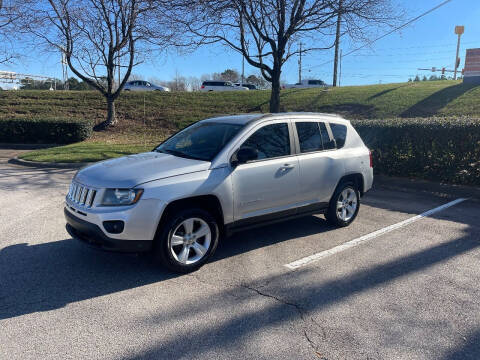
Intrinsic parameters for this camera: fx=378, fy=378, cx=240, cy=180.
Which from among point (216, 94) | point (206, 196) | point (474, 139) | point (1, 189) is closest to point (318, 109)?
point (216, 94)

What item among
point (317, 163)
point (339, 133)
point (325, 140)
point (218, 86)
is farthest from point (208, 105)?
point (317, 163)

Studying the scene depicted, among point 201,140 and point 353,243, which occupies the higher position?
point 201,140

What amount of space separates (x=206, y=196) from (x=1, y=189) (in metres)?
6.18

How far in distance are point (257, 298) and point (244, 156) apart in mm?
1605

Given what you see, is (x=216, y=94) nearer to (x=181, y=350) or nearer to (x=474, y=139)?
(x=474, y=139)

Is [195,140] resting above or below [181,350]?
above

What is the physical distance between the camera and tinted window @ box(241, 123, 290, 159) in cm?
481

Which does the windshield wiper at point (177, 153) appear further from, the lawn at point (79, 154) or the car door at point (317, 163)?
the lawn at point (79, 154)

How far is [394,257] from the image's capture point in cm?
479

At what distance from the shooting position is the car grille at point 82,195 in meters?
4.01

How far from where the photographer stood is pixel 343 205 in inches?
233

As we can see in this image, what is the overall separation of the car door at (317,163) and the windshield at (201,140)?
1.03m

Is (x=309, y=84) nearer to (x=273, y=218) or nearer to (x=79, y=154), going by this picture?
(x=79, y=154)

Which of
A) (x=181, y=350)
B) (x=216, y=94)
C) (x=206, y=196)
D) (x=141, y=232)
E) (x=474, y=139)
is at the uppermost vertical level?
(x=216, y=94)
